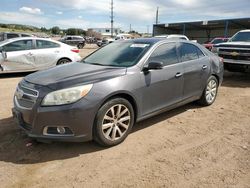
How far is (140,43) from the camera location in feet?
16.4

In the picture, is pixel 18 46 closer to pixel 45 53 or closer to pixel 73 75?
pixel 45 53

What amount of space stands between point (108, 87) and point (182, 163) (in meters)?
1.43

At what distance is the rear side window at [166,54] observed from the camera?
15.6ft

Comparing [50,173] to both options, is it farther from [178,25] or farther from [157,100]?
[178,25]

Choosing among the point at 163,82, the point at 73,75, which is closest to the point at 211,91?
the point at 163,82

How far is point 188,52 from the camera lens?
18.2 ft

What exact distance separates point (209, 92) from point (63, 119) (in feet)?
12.2

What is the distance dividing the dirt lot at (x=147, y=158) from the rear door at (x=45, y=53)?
5.15 m

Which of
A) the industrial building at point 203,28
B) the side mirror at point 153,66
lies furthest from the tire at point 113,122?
the industrial building at point 203,28

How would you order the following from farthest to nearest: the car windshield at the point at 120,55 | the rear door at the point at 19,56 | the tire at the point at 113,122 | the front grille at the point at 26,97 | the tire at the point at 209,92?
the rear door at the point at 19,56 < the tire at the point at 209,92 < the car windshield at the point at 120,55 < the tire at the point at 113,122 < the front grille at the point at 26,97

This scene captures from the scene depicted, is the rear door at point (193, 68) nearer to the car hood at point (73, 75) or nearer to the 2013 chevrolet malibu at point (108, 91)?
the 2013 chevrolet malibu at point (108, 91)

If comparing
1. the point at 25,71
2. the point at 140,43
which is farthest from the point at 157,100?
the point at 25,71

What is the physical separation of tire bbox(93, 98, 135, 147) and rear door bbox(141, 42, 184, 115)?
0.38 metres

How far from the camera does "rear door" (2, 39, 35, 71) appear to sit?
9.57 m
